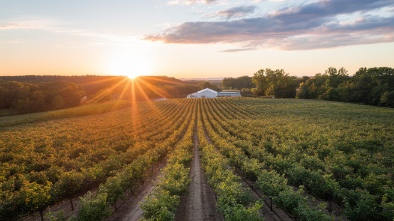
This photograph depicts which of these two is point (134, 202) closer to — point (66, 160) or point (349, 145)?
point (66, 160)

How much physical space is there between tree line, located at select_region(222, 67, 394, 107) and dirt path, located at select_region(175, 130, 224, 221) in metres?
79.4

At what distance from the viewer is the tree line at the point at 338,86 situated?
86.0 m

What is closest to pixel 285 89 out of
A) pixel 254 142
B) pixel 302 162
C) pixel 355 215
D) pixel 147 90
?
pixel 147 90

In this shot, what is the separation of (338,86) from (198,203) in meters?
109

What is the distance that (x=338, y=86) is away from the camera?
110m

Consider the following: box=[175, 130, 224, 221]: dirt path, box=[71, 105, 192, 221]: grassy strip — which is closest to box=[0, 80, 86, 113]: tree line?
box=[71, 105, 192, 221]: grassy strip

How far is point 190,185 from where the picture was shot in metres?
22.0

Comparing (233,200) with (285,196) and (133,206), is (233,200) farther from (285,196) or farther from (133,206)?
(133,206)

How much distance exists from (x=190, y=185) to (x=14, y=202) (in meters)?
12.1

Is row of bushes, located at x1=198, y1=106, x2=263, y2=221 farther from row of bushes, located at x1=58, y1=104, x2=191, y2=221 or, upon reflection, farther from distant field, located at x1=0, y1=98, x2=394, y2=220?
row of bushes, located at x1=58, y1=104, x2=191, y2=221

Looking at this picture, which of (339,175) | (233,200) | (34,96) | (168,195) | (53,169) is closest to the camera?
(233,200)

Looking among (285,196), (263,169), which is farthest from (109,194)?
(263,169)

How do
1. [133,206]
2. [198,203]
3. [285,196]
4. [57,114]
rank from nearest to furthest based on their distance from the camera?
1. [285,196]
2. [133,206]
3. [198,203]
4. [57,114]

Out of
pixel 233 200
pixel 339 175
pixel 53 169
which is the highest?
pixel 233 200
